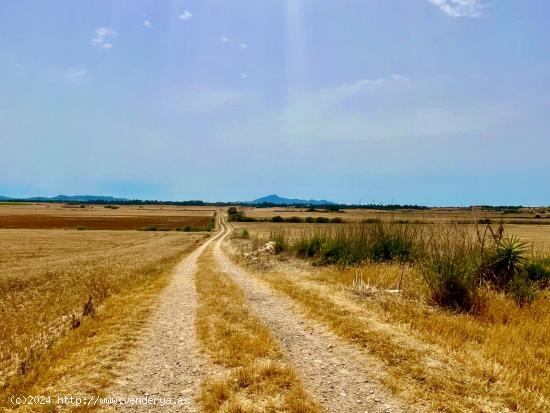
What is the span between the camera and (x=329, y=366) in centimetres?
738

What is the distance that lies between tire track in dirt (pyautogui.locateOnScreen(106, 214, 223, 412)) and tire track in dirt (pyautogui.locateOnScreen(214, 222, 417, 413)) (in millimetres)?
1846

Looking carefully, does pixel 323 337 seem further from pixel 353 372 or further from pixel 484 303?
pixel 484 303

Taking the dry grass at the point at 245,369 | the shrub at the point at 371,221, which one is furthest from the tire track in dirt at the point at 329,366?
the shrub at the point at 371,221

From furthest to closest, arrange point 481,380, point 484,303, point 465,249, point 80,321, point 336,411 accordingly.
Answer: point 465,249
point 80,321
point 484,303
point 481,380
point 336,411

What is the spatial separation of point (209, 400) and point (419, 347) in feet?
14.6

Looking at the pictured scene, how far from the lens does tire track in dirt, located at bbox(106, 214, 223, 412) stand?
6.33 metres

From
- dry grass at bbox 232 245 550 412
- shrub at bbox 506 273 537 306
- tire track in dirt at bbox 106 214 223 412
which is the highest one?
shrub at bbox 506 273 537 306

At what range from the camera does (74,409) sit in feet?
18.8

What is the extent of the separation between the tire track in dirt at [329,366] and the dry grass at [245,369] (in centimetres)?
28

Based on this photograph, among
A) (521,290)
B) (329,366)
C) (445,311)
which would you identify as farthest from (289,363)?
(521,290)

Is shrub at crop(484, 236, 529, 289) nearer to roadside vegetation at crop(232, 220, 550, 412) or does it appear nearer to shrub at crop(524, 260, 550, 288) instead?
Result: roadside vegetation at crop(232, 220, 550, 412)

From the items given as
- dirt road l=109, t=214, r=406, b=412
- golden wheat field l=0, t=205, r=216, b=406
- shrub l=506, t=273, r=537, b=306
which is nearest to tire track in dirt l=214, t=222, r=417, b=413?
dirt road l=109, t=214, r=406, b=412

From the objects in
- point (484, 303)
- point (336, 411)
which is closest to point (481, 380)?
point (336, 411)

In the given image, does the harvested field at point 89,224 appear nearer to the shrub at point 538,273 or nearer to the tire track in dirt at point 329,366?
the shrub at point 538,273
